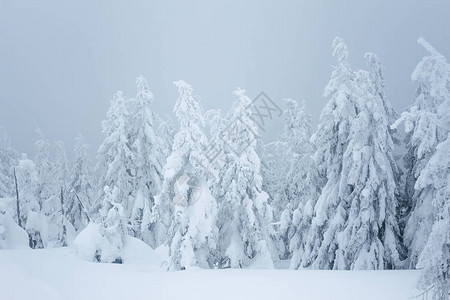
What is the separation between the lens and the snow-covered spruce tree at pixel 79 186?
130 ft

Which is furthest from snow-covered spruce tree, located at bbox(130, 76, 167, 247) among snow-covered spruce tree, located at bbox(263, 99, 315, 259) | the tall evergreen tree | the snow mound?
the tall evergreen tree

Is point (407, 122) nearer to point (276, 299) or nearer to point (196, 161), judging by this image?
point (276, 299)

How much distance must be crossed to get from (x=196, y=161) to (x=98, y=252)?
9037 mm

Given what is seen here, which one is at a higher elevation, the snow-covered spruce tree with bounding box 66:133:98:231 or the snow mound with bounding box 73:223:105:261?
the snow-covered spruce tree with bounding box 66:133:98:231

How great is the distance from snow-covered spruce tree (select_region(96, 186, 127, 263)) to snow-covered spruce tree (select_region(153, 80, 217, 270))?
196 inches

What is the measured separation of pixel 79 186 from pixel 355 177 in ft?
101

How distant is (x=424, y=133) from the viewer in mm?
16391

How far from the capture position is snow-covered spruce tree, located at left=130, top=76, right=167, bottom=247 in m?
30.8

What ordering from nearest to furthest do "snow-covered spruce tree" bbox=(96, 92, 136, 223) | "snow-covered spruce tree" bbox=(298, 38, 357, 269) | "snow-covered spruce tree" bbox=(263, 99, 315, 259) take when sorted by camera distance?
"snow-covered spruce tree" bbox=(298, 38, 357, 269) < "snow-covered spruce tree" bbox=(263, 99, 315, 259) < "snow-covered spruce tree" bbox=(96, 92, 136, 223)

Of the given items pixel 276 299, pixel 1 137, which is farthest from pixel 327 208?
pixel 1 137

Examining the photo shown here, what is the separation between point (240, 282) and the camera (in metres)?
14.6

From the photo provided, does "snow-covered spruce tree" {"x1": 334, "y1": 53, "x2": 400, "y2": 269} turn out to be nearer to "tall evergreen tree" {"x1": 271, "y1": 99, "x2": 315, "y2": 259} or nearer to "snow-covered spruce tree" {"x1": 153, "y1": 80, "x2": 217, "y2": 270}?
"tall evergreen tree" {"x1": 271, "y1": 99, "x2": 315, "y2": 259}

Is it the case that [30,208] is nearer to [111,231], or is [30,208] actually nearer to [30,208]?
[30,208]

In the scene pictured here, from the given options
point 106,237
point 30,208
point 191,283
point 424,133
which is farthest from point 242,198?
point 30,208
